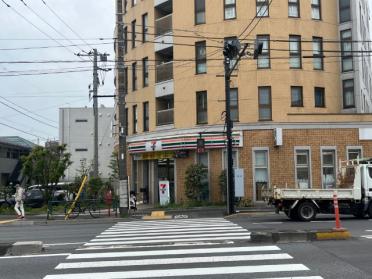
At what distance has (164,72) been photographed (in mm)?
34344

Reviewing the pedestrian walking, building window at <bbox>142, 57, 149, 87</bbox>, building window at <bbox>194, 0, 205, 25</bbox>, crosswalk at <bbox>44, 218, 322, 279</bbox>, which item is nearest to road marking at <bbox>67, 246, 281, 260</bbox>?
crosswalk at <bbox>44, 218, 322, 279</bbox>

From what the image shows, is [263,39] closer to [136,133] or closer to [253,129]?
[253,129]

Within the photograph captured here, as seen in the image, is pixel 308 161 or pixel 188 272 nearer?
pixel 188 272

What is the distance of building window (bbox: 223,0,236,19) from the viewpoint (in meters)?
32.2

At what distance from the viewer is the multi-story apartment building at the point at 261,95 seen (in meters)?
30.8

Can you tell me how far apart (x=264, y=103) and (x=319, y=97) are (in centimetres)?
385

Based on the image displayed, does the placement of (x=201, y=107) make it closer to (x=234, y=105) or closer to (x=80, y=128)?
(x=234, y=105)

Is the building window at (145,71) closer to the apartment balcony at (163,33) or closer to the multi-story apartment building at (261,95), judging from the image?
the multi-story apartment building at (261,95)

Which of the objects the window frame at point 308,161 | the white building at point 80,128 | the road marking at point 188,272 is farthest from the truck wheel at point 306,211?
the white building at point 80,128

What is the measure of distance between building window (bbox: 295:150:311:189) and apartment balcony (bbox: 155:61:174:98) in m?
8.97

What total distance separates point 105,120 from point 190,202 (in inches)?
2107

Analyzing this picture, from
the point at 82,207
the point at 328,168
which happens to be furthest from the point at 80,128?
the point at 328,168

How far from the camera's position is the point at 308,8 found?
32.5 meters

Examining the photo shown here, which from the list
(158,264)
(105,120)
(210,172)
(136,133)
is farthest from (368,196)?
(105,120)
